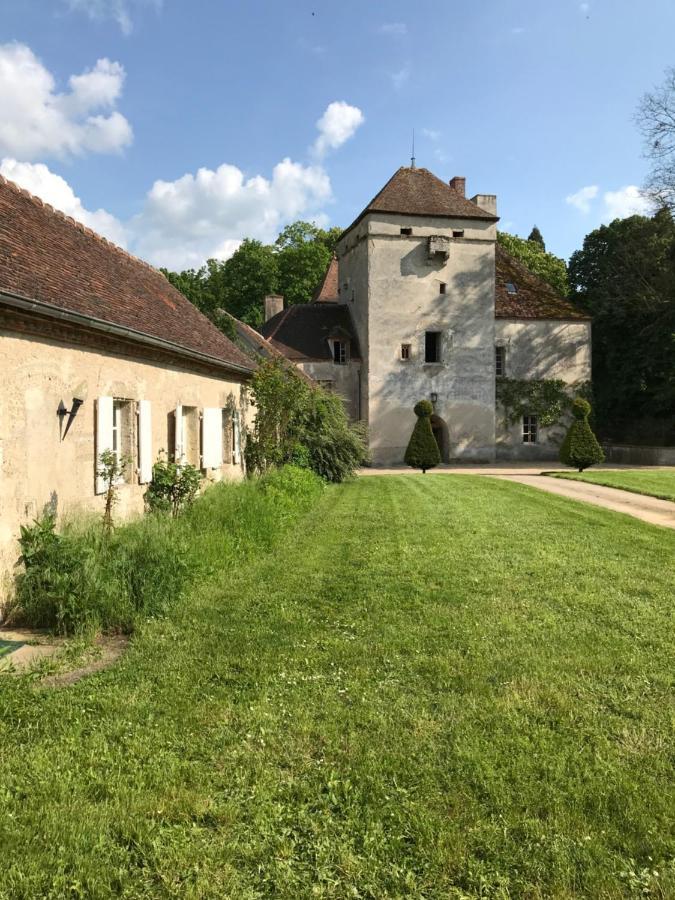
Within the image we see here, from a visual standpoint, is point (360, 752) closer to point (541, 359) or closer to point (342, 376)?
point (342, 376)

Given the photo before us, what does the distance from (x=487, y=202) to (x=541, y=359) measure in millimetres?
A: 8129

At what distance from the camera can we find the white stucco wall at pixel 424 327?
28422 mm

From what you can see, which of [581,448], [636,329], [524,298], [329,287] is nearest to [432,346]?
[524,298]

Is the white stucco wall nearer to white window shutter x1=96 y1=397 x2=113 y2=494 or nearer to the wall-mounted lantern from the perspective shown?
white window shutter x1=96 y1=397 x2=113 y2=494

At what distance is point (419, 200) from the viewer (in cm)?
2878

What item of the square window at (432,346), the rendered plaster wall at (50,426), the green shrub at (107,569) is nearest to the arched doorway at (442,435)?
the square window at (432,346)

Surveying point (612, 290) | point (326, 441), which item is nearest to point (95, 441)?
point (326, 441)

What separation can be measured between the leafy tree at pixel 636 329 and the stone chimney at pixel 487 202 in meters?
7.88

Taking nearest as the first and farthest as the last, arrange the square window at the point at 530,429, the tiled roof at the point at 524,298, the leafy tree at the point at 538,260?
the square window at the point at 530,429
the tiled roof at the point at 524,298
the leafy tree at the point at 538,260

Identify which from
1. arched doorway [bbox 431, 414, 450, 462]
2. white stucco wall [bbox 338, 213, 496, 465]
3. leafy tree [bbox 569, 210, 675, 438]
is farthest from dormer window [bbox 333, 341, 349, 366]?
leafy tree [bbox 569, 210, 675, 438]

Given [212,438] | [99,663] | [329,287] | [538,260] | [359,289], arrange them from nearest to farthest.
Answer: [99,663]
[212,438]
[359,289]
[329,287]
[538,260]

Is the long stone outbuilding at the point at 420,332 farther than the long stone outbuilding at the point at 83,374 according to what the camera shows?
Yes

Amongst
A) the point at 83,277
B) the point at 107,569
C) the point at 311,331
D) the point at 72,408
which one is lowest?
the point at 107,569

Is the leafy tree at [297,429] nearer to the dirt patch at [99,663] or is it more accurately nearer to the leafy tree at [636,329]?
the dirt patch at [99,663]
